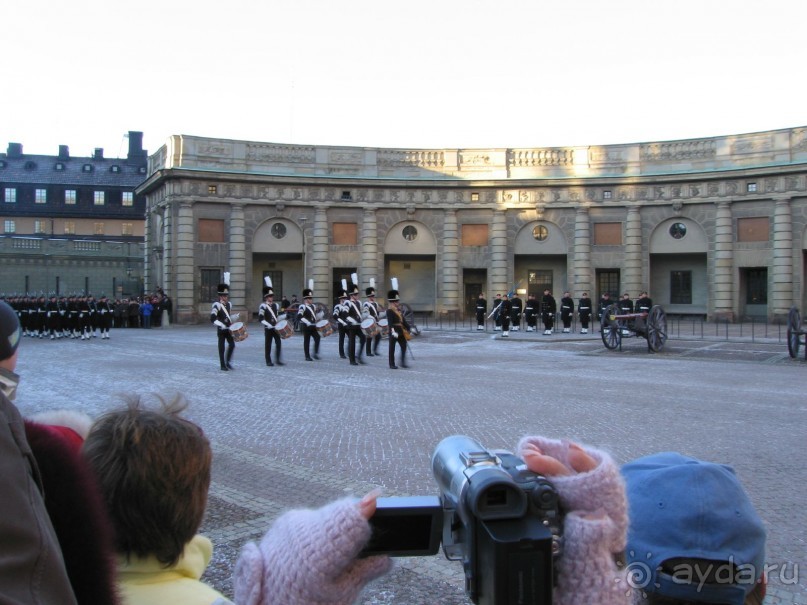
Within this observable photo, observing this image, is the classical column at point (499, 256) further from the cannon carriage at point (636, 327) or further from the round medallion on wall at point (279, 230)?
the cannon carriage at point (636, 327)

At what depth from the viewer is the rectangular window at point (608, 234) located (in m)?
37.2

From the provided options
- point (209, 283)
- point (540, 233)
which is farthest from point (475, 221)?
point (209, 283)

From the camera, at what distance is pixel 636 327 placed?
2122 cm

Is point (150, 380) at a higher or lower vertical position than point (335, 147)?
lower

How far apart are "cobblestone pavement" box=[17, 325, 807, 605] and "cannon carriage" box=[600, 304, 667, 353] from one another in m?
0.68

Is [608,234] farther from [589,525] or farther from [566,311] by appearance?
[589,525]

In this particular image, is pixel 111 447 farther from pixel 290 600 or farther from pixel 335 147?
pixel 335 147

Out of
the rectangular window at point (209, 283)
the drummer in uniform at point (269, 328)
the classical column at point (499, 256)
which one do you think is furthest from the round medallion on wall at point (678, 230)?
the drummer in uniform at point (269, 328)

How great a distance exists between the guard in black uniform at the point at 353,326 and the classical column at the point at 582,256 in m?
19.4

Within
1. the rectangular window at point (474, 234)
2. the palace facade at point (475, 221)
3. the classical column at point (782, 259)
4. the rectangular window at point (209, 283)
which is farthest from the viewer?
the rectangular window at point (474, 234)

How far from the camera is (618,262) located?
37.1m

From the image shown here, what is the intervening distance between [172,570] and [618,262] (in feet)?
121

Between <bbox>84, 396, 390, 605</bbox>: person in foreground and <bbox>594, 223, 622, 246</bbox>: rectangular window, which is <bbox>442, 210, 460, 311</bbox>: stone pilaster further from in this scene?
<bbox>84, 396, 390, 605</bbox>: person in foreground

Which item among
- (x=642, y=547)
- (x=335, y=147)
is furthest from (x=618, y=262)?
(x=642, y=547)
